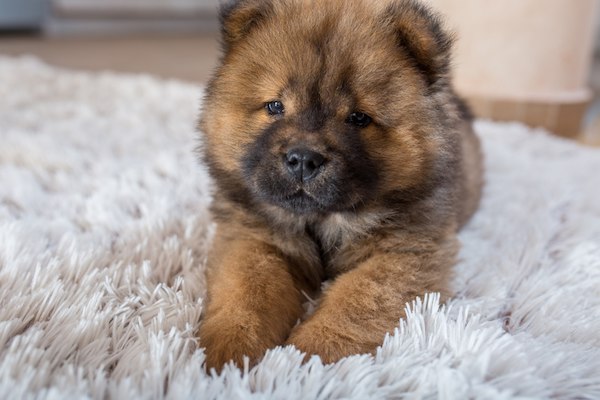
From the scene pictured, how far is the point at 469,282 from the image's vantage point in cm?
142

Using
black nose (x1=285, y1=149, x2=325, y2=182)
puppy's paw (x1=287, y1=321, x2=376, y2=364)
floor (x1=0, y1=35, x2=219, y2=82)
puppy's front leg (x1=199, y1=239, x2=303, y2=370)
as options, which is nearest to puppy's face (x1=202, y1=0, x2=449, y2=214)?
black nose (x1=285, y1=149, x2=325, y2=182)

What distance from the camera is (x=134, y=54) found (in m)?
5.70

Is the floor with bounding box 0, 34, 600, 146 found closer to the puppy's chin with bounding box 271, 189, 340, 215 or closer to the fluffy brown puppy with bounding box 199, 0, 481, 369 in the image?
the fluffy brown puppy with bounding box 199, 0, 481, 369

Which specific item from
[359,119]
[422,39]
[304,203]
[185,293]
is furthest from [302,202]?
[422,39]

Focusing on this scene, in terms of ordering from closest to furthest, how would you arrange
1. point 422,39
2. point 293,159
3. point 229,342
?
1. point 229,342
2. point 293,159
3. point 422,39

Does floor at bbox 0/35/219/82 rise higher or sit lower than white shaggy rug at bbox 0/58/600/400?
lower

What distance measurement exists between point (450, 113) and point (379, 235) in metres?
0.36

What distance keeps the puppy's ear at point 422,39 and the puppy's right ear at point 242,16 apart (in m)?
0.29

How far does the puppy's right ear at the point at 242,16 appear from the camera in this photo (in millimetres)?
1393

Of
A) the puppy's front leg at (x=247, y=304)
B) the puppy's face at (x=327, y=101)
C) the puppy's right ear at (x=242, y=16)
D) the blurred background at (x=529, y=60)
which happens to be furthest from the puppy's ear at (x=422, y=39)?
the blurred background at (x=529, y=60)

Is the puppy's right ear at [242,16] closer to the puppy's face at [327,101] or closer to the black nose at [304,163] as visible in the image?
the puppy's face at [327,101]

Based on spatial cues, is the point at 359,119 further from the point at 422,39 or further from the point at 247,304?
the point at 247,304

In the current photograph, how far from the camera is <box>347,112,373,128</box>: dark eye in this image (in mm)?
1276

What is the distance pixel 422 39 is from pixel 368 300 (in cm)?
57
